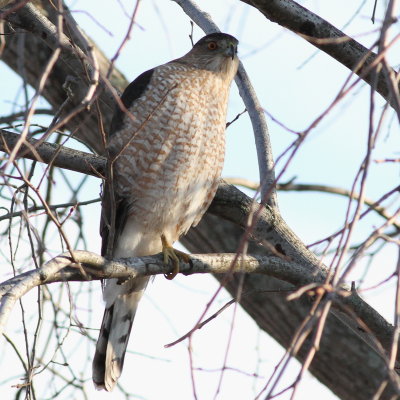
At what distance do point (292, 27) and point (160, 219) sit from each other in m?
1.58

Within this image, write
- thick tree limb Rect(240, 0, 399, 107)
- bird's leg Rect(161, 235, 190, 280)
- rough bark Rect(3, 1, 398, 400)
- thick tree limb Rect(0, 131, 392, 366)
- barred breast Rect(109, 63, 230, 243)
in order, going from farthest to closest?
rough bark Rect(3, 1, 398, 400) < barred breast Rect(109, 63, 230, 243) < bird's leg Rect(161, 235, 190, 280) < thick tree limb Rect(0, 131, 392, 366) < thick tree limb Rect(240, 0, 399, 107)

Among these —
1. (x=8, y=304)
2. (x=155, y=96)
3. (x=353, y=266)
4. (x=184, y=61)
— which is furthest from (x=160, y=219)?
(x=353, y=266)

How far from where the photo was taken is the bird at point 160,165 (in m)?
4.34

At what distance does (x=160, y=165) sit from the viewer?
171 inches

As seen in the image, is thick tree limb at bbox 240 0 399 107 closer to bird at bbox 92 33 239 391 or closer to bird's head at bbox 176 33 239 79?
bird at bbox 92 33 239 391

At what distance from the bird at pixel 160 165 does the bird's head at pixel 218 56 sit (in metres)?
0.01

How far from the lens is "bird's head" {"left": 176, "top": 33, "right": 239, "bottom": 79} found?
492 centimetres

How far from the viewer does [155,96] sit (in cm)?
447

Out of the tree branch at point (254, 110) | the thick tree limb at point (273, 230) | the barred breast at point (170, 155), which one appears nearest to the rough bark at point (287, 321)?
the barred breast at point (170, 155)

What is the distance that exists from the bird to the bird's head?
0.6 inches

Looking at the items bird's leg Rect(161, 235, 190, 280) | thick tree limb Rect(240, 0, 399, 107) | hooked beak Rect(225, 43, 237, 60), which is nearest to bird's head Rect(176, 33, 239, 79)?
hooked beak Rect(225, 43, 237, 60)

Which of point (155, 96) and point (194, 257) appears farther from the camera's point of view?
→ point (155, 96)

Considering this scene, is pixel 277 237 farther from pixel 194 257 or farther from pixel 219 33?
pixel 219 33

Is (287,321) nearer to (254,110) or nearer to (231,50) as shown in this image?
(254,110)
